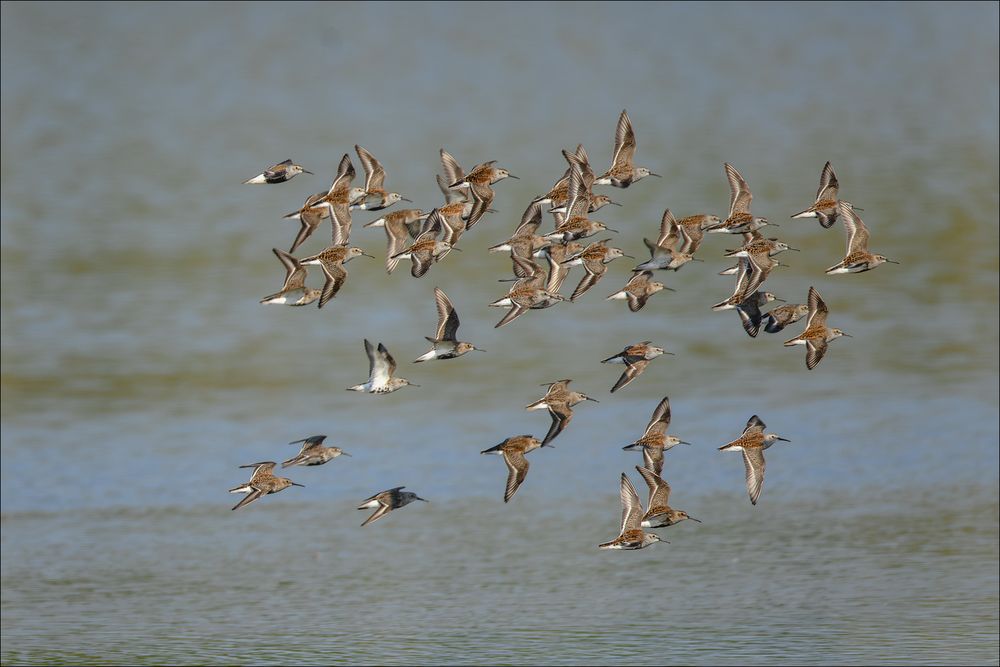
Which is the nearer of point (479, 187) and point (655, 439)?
point (479, 187)

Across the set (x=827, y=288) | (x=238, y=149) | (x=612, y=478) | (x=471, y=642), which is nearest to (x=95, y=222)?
(x=238, y=149)

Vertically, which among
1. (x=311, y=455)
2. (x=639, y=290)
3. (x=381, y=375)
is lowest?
(x=311, y=455)

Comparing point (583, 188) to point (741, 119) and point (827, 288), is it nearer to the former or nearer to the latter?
point (827, 288)

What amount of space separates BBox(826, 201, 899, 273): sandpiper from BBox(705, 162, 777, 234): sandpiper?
2.05ft

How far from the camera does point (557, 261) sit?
13281 millimetres

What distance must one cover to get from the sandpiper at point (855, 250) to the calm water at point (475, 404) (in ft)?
12.5

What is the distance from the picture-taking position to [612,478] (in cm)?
1919

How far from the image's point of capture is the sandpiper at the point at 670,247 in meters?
13.1

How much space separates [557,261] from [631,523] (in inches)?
83.1

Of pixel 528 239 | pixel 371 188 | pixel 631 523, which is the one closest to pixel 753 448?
pixel 631 523

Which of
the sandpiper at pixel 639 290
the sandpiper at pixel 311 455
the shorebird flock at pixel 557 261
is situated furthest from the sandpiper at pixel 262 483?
the sandpiper at pixel 639 290

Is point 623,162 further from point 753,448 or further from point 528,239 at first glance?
point 753,448

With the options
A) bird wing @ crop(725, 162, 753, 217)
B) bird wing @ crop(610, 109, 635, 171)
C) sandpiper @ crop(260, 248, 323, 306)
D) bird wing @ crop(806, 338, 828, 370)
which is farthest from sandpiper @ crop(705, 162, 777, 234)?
sandpiper @ crop(260, 248, 323, 306)

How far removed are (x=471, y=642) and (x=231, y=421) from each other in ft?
22.0
